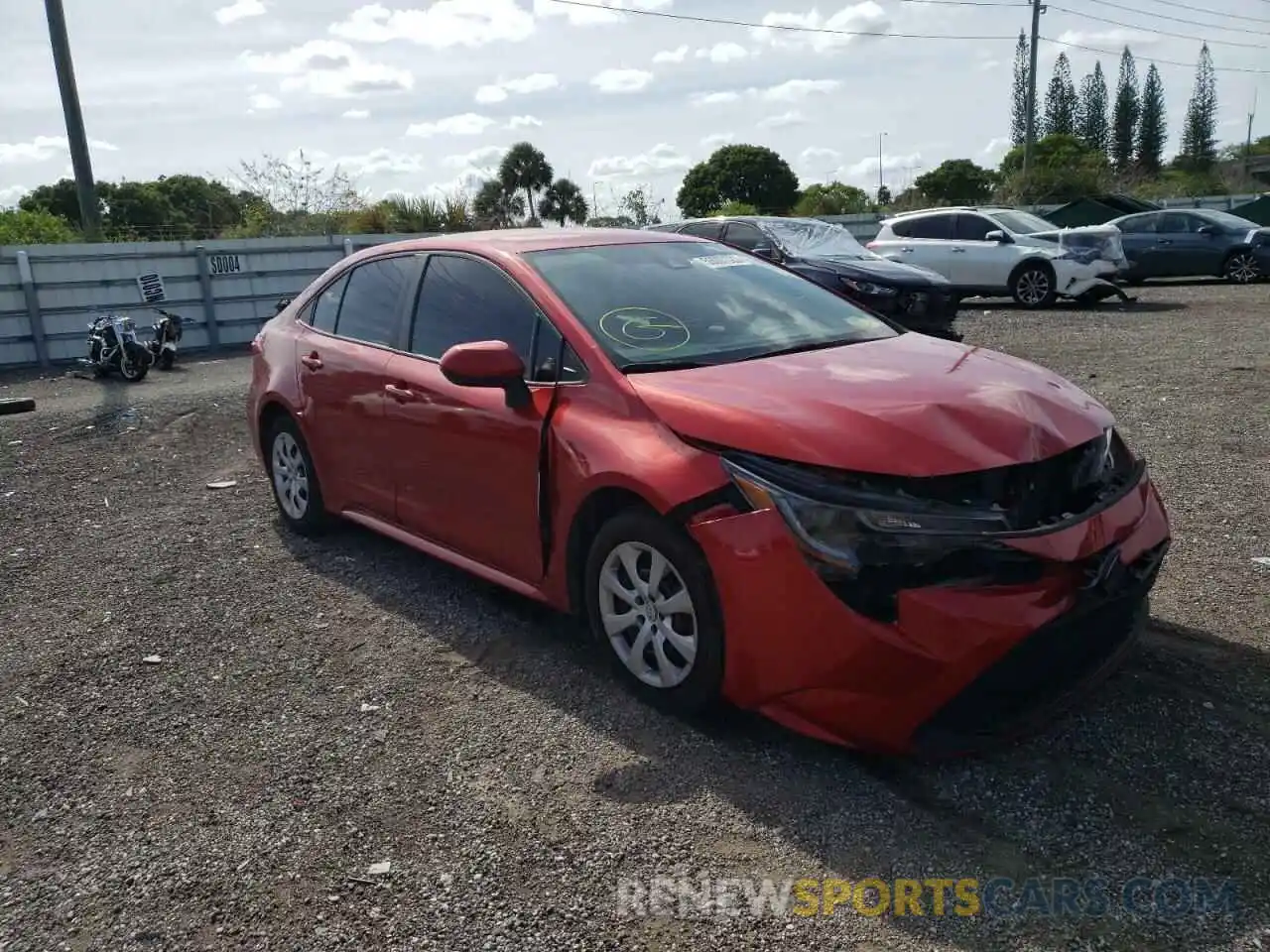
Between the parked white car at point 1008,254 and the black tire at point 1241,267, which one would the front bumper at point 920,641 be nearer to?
the parked white car at point 1008,254

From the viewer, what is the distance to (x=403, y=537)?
16.2ft

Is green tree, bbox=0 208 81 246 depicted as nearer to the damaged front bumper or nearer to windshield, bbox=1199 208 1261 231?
windshield, bbox=1199 208 1261 231

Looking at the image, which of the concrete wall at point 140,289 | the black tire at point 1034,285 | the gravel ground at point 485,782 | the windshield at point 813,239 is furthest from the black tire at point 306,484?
the black tire at point 1034,285

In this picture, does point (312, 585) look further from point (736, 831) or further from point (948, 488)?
point (948, 488)

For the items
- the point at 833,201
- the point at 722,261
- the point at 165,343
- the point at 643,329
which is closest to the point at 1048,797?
the point at 643,329

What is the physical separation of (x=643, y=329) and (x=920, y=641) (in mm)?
1691

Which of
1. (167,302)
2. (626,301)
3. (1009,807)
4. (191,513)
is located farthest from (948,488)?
(167,302)

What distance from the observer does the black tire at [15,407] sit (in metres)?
10.7

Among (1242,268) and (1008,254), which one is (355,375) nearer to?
(1008,254)

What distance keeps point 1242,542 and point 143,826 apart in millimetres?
4666

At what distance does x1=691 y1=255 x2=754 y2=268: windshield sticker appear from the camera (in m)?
4.77

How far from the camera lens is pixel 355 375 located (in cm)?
507

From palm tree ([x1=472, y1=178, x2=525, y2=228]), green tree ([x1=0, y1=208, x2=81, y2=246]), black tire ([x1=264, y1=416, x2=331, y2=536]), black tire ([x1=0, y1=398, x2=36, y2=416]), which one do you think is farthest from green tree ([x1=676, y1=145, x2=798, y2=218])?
black tire ([x1=264, y1=416, x2=331, y2=536])

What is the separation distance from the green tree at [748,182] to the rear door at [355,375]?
43482 mm
